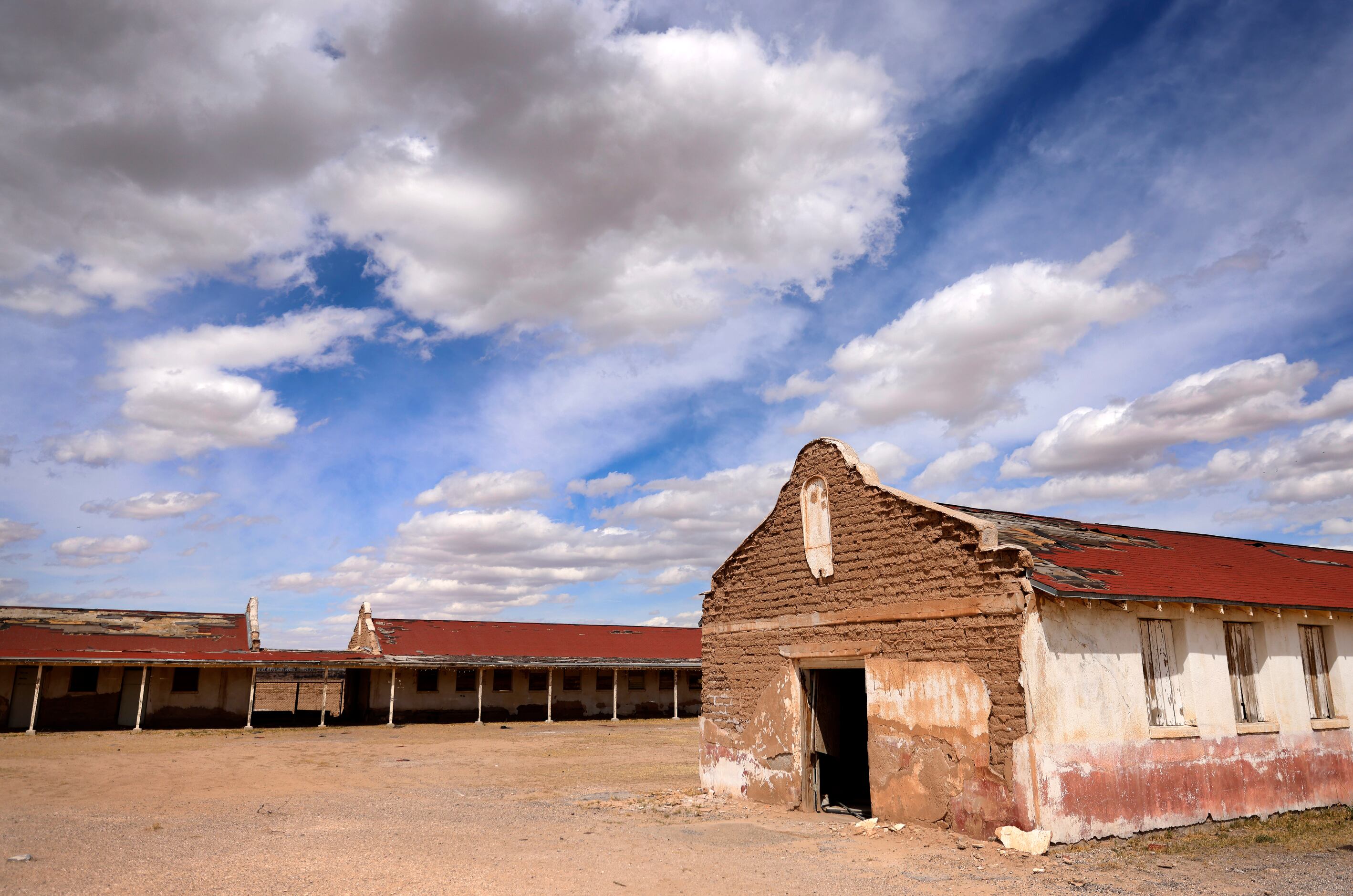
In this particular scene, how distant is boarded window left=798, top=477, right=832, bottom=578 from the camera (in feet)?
47.2

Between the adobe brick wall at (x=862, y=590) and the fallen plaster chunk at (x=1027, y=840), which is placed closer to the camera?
the fallen plaster chunk at (x=1027, y=840)

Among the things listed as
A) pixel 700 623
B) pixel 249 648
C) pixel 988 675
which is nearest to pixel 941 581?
pixel 988 675

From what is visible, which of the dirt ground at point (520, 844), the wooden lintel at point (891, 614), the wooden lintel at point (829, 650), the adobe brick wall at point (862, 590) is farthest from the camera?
the wooden lintel at point (829, 650)

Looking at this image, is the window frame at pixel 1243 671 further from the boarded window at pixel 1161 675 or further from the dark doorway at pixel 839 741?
the dark doorway at pixel 839 741

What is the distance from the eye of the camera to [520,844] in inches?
451

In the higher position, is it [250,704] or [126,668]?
[126,668]

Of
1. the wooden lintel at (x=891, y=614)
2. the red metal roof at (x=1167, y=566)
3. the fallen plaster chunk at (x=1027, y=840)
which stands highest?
the red metal roof at (x=1167, y=566)

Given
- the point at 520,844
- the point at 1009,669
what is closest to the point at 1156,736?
the point at 1009,669

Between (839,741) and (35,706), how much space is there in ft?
89.5

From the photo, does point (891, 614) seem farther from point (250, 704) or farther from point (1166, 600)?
point (250, 704)

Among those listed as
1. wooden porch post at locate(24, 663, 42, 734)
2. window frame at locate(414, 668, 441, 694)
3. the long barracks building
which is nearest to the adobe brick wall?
the long barracks building

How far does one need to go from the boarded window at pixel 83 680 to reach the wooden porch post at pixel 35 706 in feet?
3.43

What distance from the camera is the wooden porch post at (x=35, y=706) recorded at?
27719 mm

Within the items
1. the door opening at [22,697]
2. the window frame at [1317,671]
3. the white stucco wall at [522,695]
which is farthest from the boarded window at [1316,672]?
the door opening at [22,697]
